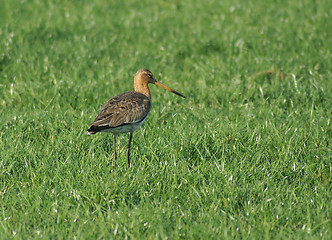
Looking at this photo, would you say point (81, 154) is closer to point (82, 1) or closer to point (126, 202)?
point (126, 202)

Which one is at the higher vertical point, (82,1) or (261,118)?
(82,1)

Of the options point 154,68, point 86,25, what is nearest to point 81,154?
point 154,68

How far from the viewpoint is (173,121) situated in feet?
22.9

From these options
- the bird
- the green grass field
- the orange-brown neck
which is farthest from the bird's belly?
the orange-brown neck

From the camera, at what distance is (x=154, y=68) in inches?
357

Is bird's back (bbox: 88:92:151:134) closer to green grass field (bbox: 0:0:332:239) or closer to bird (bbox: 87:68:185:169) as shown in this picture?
bird (bbox: 87:68:185:169)

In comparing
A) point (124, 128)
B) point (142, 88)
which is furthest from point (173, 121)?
point (124, 128)

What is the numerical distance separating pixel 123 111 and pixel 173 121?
1.40 metres

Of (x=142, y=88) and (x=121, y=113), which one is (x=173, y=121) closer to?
(x=142, y=88)

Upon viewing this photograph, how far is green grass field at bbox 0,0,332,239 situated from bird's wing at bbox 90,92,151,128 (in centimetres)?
44

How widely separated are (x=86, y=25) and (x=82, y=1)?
2.17 meters

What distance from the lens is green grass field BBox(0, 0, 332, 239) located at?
14.7 ft

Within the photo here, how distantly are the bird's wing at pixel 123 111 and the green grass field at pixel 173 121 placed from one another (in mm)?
439

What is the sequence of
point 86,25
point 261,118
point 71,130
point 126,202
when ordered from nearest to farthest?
1. point 126,202
2. point 71,130
3. point 261,118
4. point 86,25
